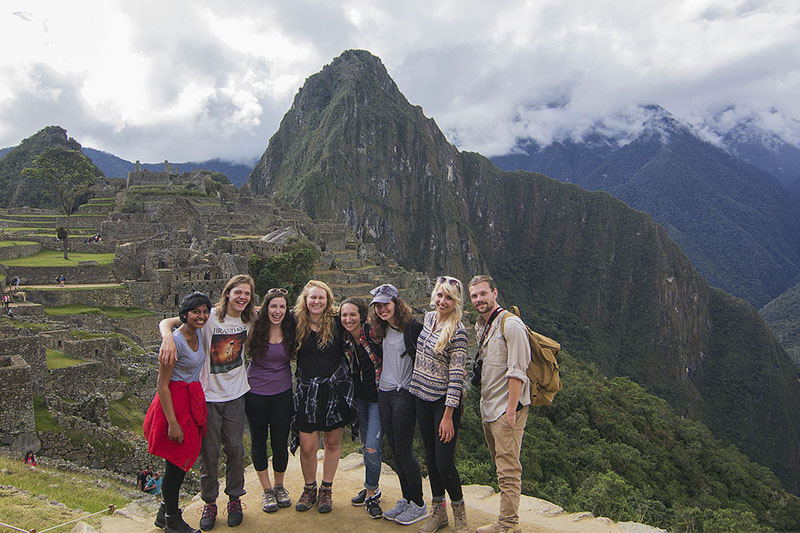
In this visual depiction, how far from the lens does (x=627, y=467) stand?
91.3ft

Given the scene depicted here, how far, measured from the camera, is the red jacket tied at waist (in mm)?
5180

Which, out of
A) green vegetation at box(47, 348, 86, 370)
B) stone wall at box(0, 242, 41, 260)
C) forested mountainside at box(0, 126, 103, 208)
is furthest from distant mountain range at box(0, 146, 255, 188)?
green vegetation at box(47, 348, 86, 370)

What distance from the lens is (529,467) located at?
21766mm

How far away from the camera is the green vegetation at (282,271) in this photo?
77.6 feet

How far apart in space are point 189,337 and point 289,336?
1.09 m

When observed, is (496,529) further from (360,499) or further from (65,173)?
(65,173)

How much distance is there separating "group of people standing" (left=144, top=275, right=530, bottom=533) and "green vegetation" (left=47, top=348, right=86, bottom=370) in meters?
8.00

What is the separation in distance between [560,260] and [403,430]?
202966mm

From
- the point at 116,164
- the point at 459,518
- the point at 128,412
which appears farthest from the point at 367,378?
the point at 116,164

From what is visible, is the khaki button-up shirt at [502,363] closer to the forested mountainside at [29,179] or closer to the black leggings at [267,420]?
the black leggings at [267,420]

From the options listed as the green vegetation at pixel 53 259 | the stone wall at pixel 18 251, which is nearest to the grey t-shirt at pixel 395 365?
the green vegetation at pixel 53 259

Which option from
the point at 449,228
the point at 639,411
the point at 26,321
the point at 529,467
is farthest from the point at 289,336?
the point at 449,228

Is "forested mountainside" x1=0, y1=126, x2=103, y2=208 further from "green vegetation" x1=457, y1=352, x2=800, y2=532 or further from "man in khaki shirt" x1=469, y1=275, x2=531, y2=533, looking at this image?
"man in khaki shirt" x1=469, y1=275, x2=531, y2=533

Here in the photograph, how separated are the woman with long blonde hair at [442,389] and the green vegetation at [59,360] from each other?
9.80m
